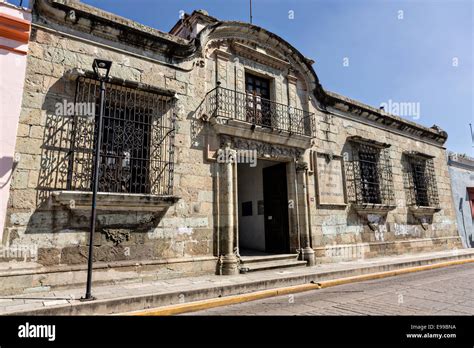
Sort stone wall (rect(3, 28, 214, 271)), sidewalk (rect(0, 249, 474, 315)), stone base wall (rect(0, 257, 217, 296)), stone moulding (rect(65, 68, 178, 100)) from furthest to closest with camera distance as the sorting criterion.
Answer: stone moulding (rect(65, 68, 178, 100)) → stone wall (rect(3, 28, 214, 271)) → stone base wall (rect(0, 257, 217, 296)) → sidewalk (rect(0, 249, 474, 315))

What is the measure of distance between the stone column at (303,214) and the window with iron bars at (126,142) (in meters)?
4.00

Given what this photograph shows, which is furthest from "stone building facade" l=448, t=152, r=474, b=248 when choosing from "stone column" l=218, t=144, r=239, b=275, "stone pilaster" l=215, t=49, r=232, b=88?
"stone pilaster" l=215, t=49, r=232, b=88

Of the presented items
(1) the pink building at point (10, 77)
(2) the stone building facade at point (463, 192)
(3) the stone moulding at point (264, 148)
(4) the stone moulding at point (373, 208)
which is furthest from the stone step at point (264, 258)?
(2) the stone building facade at point (463, 192)

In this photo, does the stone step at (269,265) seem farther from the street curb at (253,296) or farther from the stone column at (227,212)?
the street curb at (253,296)

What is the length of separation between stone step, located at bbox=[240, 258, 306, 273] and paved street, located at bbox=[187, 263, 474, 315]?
1.68m

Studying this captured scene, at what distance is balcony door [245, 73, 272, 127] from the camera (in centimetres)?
875

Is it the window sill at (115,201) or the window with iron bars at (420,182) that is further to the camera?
the window with iron bars at (420,182)

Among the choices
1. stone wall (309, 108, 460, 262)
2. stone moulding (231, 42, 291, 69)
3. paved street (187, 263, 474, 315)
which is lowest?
paved street (187, 263, 474, 315)

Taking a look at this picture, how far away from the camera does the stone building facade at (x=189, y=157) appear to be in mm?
5680

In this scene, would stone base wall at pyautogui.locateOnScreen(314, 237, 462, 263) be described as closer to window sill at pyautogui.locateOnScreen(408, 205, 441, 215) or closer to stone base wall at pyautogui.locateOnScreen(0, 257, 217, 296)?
window sill at pyautogui.locateOnScreen(408, 205, 441, 215)

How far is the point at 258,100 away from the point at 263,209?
3.51m

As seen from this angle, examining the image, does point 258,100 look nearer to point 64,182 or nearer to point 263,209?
point 263,209

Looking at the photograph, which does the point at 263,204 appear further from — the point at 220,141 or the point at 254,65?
the point at 254,65

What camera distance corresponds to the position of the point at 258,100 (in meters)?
9.08
